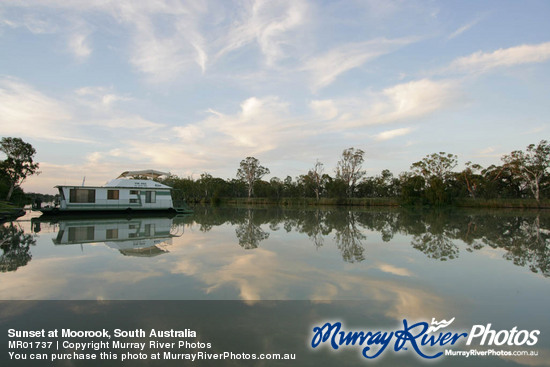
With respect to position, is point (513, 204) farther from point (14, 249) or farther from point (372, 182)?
point (14, 249)

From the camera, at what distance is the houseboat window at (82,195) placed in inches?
741

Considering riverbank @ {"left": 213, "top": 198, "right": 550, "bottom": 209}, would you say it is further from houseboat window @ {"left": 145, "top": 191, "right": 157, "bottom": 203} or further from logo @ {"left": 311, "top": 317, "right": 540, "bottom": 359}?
logo @ {"left": 311, "top": 317, "right": 540, "bottom": 359}

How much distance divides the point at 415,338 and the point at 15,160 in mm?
36752

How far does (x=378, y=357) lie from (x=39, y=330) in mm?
3451

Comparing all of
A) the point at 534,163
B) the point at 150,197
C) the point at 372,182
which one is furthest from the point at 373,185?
the point at 150,197

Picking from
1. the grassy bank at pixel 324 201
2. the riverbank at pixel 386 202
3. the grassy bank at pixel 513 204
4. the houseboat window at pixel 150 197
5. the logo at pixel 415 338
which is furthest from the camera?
the grassy bank at pixel 324 201

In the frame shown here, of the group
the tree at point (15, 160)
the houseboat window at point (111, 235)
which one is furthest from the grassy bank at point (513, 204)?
the tree at point (15, 160)

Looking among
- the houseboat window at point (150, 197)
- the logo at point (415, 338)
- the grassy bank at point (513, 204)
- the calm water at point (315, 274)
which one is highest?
the houseboat window at point (150, 197)

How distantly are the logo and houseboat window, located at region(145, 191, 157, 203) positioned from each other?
1999 centimetres

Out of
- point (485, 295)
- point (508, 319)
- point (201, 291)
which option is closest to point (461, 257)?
point (485, 295)

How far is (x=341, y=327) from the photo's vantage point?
348 cm

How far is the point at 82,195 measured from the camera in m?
19.1

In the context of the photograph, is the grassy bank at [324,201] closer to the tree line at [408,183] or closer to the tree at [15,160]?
the tree line at [408,183]

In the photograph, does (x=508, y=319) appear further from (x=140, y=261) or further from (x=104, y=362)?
(x=140, y=261)
